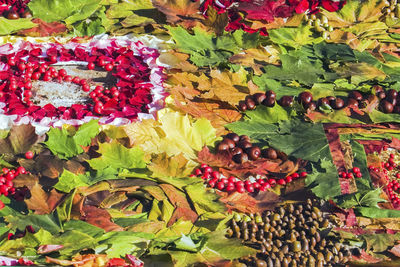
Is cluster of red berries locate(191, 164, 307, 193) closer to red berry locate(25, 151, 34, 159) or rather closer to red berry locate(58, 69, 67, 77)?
red berry locate(25, 151, 34, 159)

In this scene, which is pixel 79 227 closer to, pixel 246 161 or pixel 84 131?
pixel 84 131

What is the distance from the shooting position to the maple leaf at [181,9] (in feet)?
9.04

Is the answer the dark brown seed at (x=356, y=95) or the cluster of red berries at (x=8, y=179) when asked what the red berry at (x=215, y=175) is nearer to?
the cluster of red berries at (x=8, y=179)

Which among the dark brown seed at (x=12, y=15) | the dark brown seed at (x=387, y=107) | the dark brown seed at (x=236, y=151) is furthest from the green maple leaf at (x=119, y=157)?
the dark brown seed at (x=12, y=15)

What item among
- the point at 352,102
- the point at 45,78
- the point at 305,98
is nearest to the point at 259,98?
the point at 305,98

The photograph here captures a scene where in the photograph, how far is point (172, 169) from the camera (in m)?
1.84

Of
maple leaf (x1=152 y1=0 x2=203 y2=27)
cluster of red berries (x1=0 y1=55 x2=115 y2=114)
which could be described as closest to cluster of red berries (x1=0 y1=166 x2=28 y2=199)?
cluster of red berries (x1=0 y1=55 x2=115 y2=114)

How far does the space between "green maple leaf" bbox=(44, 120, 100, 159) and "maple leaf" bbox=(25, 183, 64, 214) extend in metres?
0.25

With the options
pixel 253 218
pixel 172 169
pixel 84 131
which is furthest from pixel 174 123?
pixel 253 218

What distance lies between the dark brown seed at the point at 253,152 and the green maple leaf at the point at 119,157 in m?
0.44

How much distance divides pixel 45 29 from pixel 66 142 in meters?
0.97

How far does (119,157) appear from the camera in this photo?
1.86 m

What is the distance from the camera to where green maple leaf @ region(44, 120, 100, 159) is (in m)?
1.93

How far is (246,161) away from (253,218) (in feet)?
0.96
